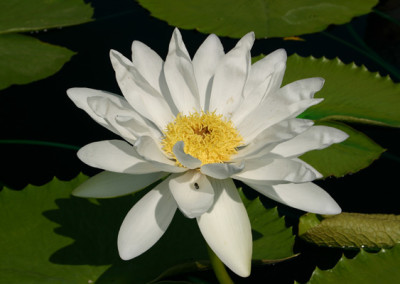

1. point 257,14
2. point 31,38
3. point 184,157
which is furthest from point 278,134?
point 31,38

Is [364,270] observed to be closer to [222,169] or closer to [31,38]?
[222,169]

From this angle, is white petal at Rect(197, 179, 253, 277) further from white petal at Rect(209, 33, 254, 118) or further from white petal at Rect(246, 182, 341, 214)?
white petal at Rect(209, 33, 254, 118)

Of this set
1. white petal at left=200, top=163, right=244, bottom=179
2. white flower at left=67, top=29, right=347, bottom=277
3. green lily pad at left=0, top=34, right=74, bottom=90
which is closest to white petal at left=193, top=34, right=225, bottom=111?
white flower at left=67, top=29, right=347, bottom=277

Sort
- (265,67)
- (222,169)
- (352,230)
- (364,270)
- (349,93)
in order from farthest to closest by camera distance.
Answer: (349,93), (352,230), (265,67), (364,270), (222,169)

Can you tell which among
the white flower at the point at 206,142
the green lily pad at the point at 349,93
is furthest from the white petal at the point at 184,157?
the green lily pad at the point at 349,93

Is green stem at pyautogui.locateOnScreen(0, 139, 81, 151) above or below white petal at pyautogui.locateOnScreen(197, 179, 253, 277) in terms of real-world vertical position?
below

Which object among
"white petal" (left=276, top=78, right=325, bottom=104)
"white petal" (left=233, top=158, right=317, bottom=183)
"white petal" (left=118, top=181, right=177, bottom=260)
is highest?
"white petal" (left=276, top=78, right=325, bottom=104)

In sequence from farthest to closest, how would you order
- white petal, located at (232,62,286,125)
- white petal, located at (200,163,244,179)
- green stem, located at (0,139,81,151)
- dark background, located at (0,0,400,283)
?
1. green stem, located at (0,139,81,151)
2. dark background, located at (0,0,400,283)
3. white petal, located at (232,62,286,125)
4. white petal, located at (200,163,244,179)
